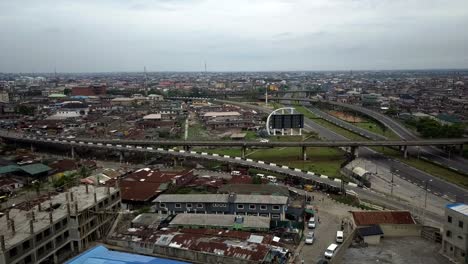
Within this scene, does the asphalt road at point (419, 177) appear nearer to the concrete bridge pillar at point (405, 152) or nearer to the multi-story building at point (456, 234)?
the concrete bridge pillar at point (405, 152)

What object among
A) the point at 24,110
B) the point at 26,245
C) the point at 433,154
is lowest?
the point at 433,154

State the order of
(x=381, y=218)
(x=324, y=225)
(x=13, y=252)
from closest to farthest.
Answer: (x=13, y=252)
(x=381, y=218)
(x=324, y=225)

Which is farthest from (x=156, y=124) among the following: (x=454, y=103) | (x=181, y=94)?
(x=454, y=103)

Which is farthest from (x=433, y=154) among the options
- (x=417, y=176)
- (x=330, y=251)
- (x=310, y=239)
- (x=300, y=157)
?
(x=330, y=251)

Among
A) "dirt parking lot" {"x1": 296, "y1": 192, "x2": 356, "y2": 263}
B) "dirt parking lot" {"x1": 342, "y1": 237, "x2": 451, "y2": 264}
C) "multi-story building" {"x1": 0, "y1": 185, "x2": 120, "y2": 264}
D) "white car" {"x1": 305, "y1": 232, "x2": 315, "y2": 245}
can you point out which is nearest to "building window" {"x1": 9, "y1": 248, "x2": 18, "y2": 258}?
"multi-story building" {"x1": 0, "y1": 185, "x2": 120, "y2": 264}

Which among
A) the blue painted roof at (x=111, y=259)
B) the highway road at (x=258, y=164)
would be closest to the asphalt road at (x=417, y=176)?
the highway road at (x=258, y=164)

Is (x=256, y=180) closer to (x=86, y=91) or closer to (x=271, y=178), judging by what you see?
(x=271, y=178)

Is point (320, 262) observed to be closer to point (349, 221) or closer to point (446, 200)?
point (349, 221)
